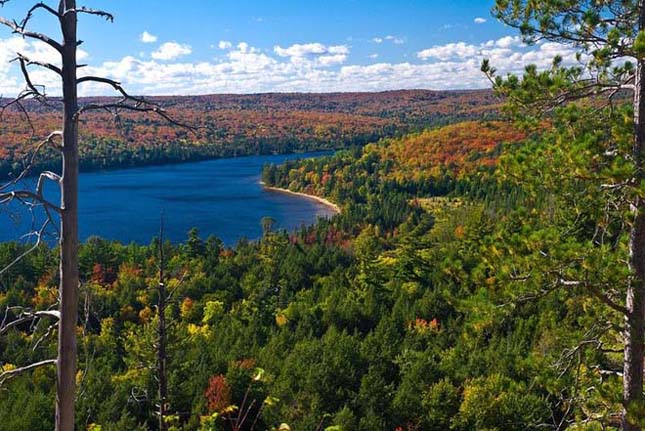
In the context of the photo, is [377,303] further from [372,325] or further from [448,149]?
[448,149]

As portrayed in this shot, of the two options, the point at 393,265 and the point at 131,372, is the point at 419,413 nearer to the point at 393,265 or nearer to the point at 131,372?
the point at 131,372

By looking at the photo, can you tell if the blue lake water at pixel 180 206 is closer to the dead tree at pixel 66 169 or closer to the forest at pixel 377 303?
the forest at pixel 377 303

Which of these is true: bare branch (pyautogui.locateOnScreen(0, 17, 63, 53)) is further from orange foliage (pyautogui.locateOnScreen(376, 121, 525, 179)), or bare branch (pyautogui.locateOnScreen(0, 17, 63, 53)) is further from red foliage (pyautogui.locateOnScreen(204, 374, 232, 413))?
orange foliage (pyautogui.locateOnScreen(376, 121, 525, 179))

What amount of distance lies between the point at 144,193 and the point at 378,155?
39.9 m

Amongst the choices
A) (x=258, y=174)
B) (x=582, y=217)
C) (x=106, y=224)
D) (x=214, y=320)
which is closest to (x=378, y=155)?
(x=258, y=174)

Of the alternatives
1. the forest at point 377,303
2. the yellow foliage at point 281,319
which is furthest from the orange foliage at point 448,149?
the yellow foliage at point 281,319

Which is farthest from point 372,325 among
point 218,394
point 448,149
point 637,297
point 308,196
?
point 448,149

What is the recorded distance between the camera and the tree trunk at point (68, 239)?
3525mm

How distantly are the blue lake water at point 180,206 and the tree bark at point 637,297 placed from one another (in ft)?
140

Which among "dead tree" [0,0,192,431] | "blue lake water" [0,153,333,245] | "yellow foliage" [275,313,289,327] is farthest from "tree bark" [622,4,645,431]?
"blue lake water" [0,153,333,245]

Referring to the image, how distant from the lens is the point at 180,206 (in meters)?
78.4

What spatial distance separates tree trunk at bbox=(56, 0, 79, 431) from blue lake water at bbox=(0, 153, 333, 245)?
4335cm

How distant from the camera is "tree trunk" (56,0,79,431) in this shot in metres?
3.53

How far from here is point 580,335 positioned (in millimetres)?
6238
